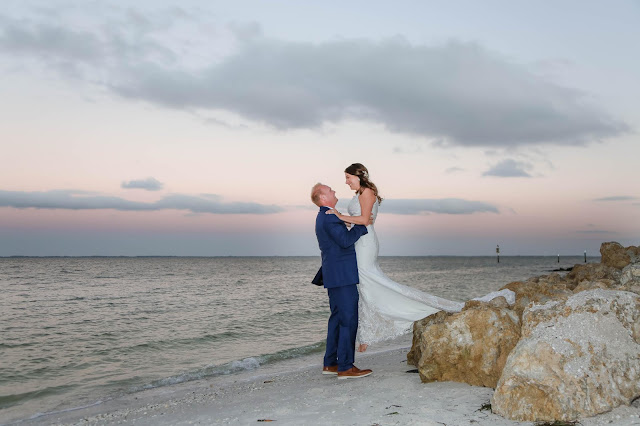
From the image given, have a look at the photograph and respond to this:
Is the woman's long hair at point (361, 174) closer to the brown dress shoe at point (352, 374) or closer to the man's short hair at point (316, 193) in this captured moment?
the man's short hair at point (316, 193)

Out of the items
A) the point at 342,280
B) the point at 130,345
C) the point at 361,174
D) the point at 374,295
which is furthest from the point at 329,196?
the point at 130,345

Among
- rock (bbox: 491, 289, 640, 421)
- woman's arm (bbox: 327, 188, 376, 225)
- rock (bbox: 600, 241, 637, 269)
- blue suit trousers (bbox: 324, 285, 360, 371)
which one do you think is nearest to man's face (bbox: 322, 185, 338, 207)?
woman's arm (bbox: 327, 188, 376, 225)

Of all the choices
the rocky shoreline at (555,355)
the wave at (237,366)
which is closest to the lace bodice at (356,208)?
the rocky shoreline at (555,355)

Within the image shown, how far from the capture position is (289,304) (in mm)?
22812

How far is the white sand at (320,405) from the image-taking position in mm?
4176

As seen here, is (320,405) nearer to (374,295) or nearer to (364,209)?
(374,295)

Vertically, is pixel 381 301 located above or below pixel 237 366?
above

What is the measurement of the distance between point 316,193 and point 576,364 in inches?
146

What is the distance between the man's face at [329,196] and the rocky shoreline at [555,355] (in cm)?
229

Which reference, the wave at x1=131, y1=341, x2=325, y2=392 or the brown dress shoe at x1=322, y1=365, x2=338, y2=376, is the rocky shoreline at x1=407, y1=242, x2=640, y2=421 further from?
the wave at x1=131, y1=341, x2=325, y2=392

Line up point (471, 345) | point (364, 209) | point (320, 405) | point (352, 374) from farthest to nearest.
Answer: point (364, 209), point (352, 374), point (471, 345), point (320, 405)

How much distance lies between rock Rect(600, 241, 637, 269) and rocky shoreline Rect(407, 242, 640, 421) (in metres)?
11.9

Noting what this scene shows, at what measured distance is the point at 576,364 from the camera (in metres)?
3.89

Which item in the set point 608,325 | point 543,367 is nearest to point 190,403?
point 543,367
